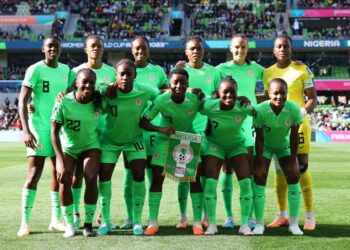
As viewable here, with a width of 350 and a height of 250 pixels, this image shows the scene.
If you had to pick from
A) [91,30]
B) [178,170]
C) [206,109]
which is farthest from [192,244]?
[91,30]

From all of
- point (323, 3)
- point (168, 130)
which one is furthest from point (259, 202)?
point (323, 3)

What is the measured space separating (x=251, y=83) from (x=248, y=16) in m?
43.3

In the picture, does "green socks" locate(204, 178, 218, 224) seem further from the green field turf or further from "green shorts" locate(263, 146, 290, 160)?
"green shorts" locate(263, 146, 290, 160)

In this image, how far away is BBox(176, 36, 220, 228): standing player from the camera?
279 inches

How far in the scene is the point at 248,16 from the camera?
1948 inches

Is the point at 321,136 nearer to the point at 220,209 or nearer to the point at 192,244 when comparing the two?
the point at 220,209

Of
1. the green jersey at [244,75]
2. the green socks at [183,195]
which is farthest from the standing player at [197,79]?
the green jersey at [244,75]

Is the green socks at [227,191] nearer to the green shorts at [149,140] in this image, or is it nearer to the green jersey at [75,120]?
the green shorts at [149,140]

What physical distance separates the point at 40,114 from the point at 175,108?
1553mm

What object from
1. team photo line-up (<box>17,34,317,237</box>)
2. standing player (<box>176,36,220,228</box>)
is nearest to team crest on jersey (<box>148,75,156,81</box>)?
team photo line-up (<box>17,34,317,237</box>)

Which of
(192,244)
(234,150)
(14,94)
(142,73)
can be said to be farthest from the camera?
(14,94)

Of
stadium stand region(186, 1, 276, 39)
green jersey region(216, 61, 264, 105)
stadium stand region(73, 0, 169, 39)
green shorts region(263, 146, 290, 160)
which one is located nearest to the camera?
green shorts region(263, 146, 290, 160)

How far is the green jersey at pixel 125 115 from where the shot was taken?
6582 millimetres

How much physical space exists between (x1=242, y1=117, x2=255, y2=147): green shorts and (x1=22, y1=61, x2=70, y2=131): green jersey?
221 centimetres
